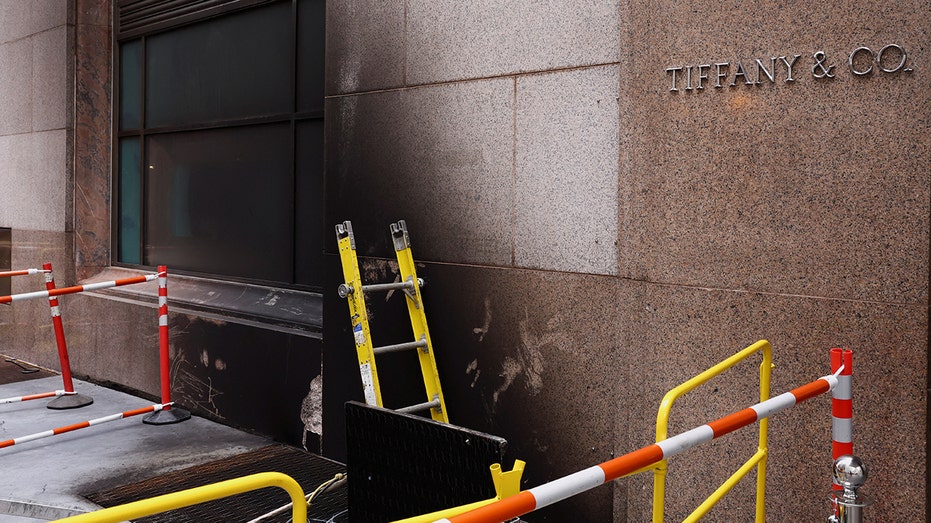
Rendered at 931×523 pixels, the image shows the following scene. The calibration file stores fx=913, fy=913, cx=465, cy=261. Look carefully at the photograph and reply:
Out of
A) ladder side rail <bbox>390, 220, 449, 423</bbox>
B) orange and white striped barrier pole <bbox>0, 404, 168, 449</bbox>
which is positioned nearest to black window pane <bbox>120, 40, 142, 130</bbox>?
orange and white striped barrier pole <bbox>0, 404, 168, 449</bbox>

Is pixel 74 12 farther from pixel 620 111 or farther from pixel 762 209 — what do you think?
pixel 762 209

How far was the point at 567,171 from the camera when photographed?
515 cm

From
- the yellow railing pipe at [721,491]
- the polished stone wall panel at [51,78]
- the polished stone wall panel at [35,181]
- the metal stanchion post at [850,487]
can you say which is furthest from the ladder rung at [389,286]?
the polished stone wall panel at [51,78]

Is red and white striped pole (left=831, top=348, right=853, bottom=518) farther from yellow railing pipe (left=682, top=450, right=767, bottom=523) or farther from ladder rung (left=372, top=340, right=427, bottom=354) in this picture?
ladder rung (left=372, top=340, right=427, bottom=354)

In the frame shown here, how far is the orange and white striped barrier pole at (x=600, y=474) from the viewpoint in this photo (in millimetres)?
2051

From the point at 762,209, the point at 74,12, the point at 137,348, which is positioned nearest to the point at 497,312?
the point at 762,209

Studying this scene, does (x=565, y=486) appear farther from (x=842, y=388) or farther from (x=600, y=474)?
(x=842, y=388)

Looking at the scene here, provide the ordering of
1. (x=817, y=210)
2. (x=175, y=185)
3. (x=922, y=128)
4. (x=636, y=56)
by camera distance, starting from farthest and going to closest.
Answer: (x=175, y=185), (x=636, y=56), (x=817, y=210), (x=922, y=128)

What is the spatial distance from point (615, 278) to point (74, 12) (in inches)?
297

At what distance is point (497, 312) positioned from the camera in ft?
18.1

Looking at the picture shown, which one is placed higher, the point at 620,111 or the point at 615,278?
the point at 620,111

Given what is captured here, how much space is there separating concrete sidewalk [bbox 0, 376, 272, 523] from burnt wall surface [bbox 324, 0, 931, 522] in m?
1.51

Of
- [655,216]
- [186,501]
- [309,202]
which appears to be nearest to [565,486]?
[186,501]

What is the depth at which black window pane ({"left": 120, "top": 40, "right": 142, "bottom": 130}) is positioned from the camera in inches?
384
